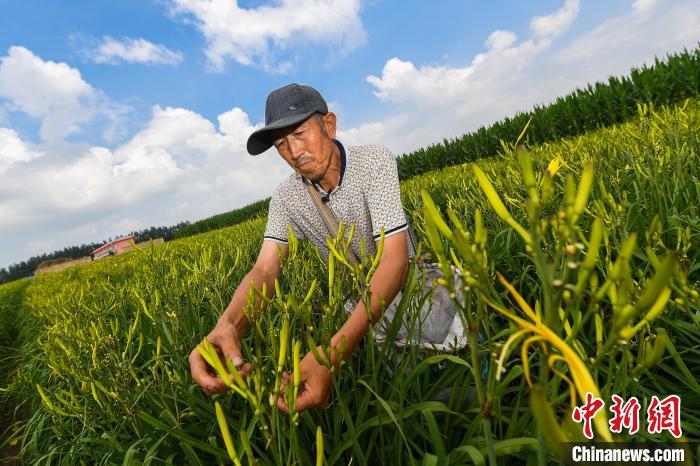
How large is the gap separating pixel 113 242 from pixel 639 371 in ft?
130

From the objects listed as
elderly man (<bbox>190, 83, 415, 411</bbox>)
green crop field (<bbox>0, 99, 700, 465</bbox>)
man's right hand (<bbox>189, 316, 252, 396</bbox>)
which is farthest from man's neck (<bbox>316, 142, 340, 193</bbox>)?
man's right hand (<bbox>189, 316, 252, 396</bbox>)

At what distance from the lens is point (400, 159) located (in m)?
16.9

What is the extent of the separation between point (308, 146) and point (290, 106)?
0.82 feet

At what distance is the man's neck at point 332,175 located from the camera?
261 centimetres

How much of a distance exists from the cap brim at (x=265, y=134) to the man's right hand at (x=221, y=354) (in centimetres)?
108

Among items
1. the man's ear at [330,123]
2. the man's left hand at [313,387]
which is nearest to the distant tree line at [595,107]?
the man's ear at [330,123]

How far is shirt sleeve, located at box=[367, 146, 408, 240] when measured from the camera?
7.19 feet

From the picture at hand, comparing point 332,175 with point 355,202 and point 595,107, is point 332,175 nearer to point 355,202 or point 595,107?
point 355,202

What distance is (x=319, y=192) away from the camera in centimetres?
270

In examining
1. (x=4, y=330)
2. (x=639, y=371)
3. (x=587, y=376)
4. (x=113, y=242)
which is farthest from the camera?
(x=113, y=242)

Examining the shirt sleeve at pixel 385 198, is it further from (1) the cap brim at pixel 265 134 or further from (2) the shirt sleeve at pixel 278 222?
(2) the shirt sleeve at pixel 278 222

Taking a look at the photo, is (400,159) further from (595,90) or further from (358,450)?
(358,450)

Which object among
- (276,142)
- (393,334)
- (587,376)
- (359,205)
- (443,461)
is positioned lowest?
(443,461)

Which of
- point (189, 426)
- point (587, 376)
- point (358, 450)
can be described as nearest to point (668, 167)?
point (358, 450)
